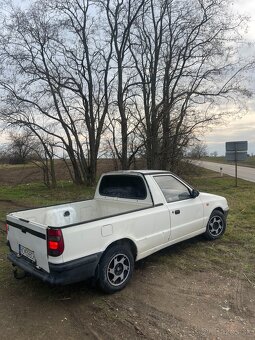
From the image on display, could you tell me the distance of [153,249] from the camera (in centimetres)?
507

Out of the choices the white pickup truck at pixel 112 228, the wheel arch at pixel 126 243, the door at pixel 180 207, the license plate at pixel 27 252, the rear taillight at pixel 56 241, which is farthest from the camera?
the door at pixel 180 207

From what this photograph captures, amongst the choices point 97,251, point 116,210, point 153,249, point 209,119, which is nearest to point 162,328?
point 97,251

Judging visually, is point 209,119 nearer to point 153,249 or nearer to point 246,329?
point 153,249

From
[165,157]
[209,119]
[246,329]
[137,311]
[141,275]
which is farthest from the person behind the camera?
[165,157]

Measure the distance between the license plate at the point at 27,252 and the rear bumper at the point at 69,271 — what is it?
9 cm

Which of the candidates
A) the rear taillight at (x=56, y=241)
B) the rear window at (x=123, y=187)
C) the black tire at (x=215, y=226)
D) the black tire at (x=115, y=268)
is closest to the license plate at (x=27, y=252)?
the rear taillight at (x=56, y=241)

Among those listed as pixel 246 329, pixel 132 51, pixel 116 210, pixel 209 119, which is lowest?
pixel 246 329

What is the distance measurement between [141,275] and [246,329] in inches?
73.8

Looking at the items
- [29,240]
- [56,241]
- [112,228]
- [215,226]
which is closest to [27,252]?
[29,240]

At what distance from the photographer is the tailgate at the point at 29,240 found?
157 inches

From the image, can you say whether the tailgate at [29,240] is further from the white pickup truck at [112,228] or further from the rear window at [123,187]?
the rear window at [123,187]

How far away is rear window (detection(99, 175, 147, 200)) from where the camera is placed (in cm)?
551

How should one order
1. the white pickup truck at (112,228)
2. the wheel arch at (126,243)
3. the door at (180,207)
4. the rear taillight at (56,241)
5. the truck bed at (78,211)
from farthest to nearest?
the door at (180,207), the truck bed at (78,211), the wheel arch at (126,243), the white pickup truck at (112,228), the rear taillight at (56,241)

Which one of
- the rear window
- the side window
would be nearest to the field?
the side window
